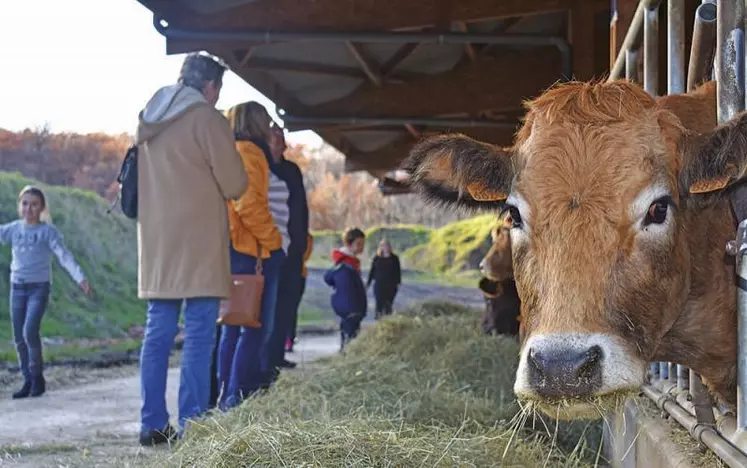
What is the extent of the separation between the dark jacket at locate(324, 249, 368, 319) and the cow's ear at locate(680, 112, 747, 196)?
27.2 feet

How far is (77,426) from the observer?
580 centimetres

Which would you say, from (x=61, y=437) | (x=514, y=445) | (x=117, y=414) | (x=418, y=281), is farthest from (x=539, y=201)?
(x=418, y=281)

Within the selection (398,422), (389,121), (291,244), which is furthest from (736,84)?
(389,121)

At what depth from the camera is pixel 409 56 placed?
9.84 metres

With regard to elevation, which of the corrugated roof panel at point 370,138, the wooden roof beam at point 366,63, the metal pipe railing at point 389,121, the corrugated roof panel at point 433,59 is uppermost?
the corrugated roof panel at point 433,59

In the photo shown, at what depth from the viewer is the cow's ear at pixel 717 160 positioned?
257 cm

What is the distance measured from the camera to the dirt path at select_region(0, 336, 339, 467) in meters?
4.62

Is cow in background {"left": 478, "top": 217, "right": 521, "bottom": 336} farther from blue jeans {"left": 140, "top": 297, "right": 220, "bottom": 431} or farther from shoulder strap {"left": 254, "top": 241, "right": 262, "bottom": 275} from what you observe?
blue jeans {"left": 140, "top": 297, "right": 220, "bottom": 431}

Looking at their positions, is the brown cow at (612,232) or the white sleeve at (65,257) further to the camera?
the white sleeve at (65,257)

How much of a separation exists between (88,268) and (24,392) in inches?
368

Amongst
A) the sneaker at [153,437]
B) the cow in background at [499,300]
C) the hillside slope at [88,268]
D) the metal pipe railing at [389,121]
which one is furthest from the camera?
the hillside slope at [88,268]

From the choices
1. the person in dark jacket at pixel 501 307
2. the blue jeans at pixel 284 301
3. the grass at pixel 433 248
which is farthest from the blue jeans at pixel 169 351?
the grass at pixel 433 248

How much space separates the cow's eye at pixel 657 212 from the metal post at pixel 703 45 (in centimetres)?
80

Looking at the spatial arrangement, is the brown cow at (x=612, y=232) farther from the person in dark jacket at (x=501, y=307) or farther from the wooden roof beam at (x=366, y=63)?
the wooden roof beam at (x=366, y=63)
